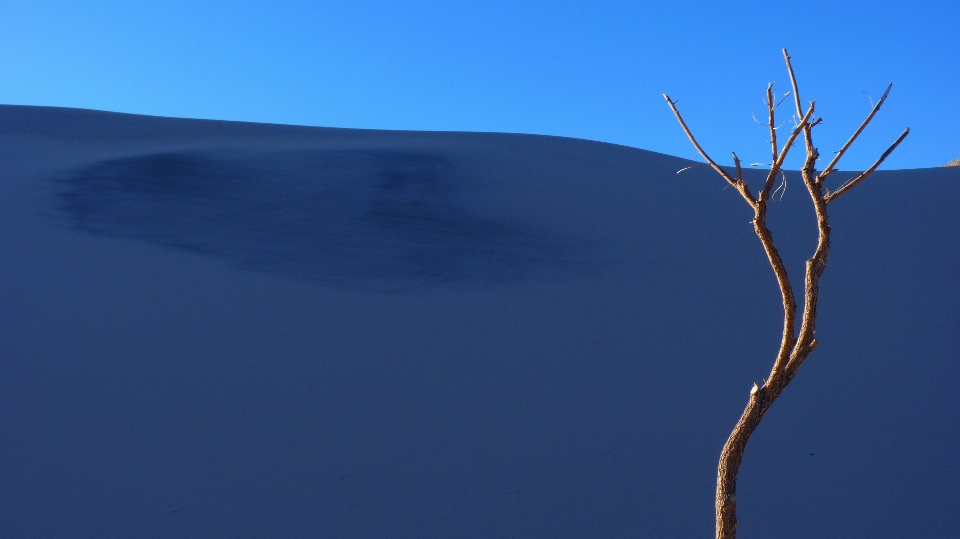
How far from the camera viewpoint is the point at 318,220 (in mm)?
8055

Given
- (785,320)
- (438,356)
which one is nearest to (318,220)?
(438,356)

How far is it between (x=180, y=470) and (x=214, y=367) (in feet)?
3.49

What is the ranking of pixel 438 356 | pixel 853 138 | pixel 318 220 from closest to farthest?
pixel 853 138, pixel 438 356, pixel 318 220

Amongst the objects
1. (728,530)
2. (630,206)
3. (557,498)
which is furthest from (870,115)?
(630,206)

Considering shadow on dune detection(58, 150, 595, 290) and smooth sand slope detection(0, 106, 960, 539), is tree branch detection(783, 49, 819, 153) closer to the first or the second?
smooth sand slope detection(0, 106, 960, 539)

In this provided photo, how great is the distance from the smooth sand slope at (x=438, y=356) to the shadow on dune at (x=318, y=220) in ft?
0.14

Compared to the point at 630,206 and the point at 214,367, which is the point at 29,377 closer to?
the point at 214,367

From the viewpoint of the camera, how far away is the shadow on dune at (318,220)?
23.4ft

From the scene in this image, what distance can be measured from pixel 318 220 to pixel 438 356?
2.87 meters

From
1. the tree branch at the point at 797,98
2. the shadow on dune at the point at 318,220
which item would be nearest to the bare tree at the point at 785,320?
the tree branch at the point at 797,98

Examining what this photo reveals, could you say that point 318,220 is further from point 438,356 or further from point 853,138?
point 853,138

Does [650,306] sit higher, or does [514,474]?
[650,306]

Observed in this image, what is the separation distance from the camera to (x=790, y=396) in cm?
571

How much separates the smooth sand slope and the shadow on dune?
0.04 meters
